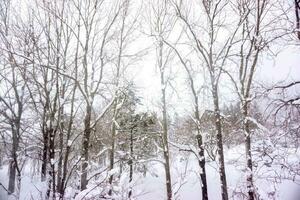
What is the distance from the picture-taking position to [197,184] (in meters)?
25.1

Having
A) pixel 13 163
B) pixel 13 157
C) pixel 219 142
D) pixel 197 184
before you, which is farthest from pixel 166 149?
pixel 197 184

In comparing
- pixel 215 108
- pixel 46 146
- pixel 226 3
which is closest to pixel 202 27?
pixel 226 3

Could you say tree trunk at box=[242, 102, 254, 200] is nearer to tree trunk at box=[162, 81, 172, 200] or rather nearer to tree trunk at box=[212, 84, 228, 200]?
tree trunk at box=[212, 84, 228, 200]

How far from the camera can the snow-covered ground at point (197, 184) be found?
884 cm

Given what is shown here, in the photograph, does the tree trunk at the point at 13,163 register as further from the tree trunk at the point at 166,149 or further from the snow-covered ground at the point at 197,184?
the tree trunk at the point at 166,149

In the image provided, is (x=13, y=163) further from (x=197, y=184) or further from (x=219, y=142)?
(x=197, y=184)

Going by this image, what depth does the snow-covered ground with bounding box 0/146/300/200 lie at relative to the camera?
8.84 m

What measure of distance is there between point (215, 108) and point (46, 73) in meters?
5.97

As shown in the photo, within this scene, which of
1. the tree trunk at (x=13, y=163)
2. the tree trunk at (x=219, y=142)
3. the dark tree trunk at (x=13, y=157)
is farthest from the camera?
the tree trunk at (x=219, y=142)

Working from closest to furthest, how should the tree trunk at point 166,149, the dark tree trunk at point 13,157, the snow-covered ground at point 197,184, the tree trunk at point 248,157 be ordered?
the dark tree trunk at point 13,157
the snow-covered ground at point 197,184
the tree trunk at point 248,157
the tree trunk at point 166,149

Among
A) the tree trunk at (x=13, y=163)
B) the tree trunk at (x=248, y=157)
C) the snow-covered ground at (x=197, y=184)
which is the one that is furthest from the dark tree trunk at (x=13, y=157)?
the tree trunk at (x=248, y=157)

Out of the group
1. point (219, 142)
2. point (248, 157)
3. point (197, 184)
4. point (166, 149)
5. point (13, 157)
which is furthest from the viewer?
point (197, 184)

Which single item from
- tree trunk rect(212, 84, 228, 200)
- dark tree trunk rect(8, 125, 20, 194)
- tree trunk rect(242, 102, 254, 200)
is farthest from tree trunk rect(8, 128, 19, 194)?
tree trunk rect(242, 102, 254, 200)

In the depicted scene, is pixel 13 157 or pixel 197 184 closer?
pixel 13 157
